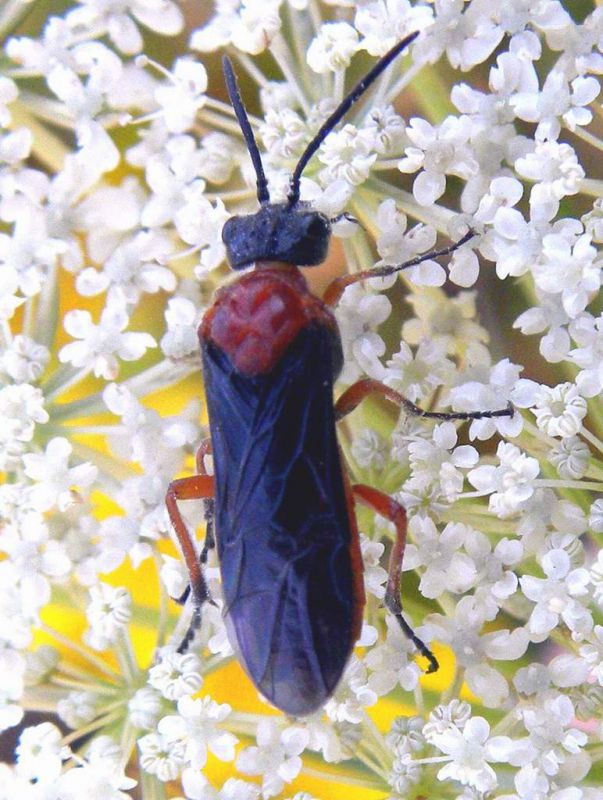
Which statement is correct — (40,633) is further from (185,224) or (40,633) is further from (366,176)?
(366,176)

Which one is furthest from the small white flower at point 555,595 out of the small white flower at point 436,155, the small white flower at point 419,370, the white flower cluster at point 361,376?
the small white flower at point 436,155

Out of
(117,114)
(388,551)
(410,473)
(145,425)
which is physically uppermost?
(117,114)

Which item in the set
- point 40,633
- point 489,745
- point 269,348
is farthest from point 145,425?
point 489,745

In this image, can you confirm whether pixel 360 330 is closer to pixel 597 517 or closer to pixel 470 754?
pixel 597 517

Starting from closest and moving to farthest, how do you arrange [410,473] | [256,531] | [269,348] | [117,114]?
1. [256,531]
2. [269,348]
3. [410,473]
4. [117,114]

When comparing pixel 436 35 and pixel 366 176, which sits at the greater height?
pixel 436 35

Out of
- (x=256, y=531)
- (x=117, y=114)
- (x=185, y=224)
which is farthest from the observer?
(x=117, y=114)

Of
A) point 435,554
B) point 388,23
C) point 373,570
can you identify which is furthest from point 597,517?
point 388,23

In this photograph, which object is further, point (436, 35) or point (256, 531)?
point (436, 35)

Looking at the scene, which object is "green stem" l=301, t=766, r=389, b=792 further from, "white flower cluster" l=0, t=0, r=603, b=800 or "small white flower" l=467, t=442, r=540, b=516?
"small white flower" l=467, t=442, r=540, b=516
